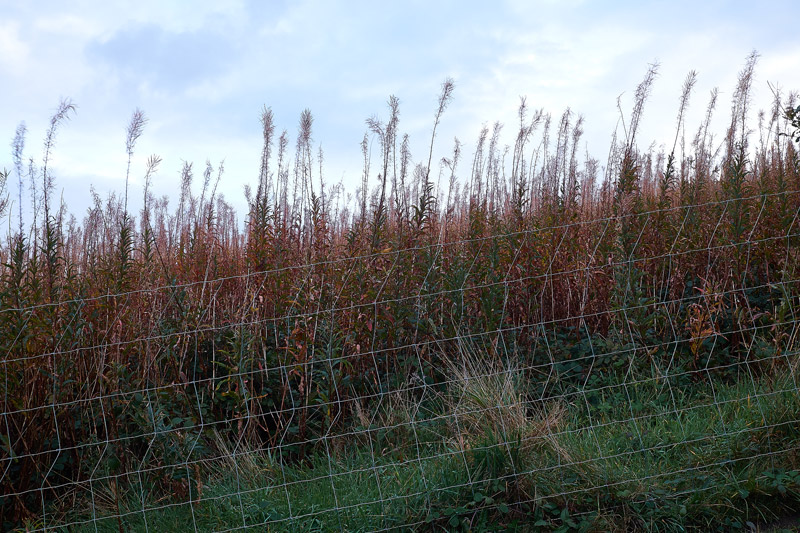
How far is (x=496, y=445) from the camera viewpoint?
288cm

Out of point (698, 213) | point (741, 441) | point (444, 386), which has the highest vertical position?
point (698, 213)

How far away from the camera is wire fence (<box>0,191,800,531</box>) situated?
288cm

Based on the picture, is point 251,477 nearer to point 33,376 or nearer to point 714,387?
point 33,376

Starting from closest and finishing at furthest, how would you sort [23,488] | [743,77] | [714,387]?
[23,488], [714,387], [743,77]

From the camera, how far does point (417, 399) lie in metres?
3.94

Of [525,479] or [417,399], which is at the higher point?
[417,399]

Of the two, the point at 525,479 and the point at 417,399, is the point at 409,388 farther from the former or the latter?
the point at 525,479

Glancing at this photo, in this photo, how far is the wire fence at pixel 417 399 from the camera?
113 inches

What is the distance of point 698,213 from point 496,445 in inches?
116

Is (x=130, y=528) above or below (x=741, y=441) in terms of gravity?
below

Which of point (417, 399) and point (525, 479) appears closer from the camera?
point (525, 479)

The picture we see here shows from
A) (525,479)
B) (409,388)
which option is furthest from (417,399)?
(525,479)

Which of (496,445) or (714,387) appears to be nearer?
(496,445)

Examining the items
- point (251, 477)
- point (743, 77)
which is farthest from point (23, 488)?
point (743, 77)
